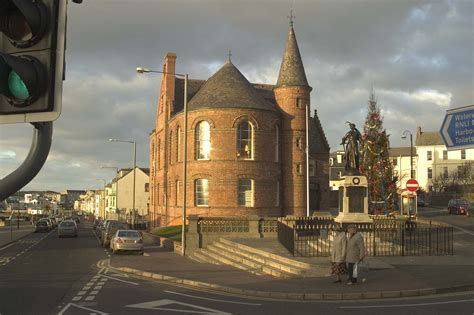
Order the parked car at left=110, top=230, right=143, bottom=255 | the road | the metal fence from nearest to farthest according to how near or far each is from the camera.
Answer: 1. the road
2. the metal fence
3. the parked car at left=110, top=230, right=143, bottom=255

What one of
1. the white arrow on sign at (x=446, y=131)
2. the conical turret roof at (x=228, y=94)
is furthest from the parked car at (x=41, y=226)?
the white arrow on sign at (x=446, y=131)

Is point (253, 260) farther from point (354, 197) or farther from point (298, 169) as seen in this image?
point (298, 169)

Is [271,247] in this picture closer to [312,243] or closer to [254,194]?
[312,243]

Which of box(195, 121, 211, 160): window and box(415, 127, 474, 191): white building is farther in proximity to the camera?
box(415, 127, 474, 191): white building

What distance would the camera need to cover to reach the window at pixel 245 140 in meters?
42.7

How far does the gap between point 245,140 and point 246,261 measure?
920 inches

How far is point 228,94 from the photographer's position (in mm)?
43781

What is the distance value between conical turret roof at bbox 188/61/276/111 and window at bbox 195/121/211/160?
1729mm

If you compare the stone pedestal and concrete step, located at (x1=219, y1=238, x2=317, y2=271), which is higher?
the stone pedestal

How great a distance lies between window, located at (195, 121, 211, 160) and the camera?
42938 mm

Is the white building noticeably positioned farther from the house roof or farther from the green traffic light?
the green traffic light

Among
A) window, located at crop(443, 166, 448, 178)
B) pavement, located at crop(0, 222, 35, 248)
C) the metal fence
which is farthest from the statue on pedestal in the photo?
window, located at crop(443, 166, 448, 178)

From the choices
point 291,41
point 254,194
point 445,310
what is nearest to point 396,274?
point 445,310

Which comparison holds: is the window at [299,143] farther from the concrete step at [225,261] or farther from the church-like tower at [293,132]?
the concrete step at [225,261]
